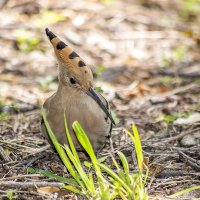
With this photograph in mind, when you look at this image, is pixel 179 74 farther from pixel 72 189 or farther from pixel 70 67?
pixel 72 189

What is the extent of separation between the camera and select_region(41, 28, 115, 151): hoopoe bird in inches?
160

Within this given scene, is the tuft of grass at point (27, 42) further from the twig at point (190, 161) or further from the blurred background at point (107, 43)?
the twig at point (190, 161)

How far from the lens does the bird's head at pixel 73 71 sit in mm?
3945

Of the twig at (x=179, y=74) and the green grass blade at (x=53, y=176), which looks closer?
the green grass blade at (x=53, y=176)

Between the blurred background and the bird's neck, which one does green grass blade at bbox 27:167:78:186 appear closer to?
the bird's neck

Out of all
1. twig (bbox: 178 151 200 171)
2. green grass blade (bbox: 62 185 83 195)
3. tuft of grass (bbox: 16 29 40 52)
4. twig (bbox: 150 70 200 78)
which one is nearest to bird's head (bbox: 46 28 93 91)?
twig (bbox: 178 151 200 171)

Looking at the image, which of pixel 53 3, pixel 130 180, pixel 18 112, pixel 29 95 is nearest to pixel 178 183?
pixel 130 180

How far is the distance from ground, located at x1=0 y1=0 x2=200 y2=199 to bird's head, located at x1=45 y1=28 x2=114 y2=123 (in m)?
0.40

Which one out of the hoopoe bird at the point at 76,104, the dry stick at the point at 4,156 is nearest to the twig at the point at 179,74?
the hoopoe bird at the point at 76,104

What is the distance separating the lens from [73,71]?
13.4 feet

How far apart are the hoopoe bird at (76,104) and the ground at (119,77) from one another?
302 millimetres

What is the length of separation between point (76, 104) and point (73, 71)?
0.24 meters

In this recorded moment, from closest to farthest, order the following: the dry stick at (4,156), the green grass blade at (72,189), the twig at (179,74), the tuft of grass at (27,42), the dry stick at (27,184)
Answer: the green grass blade at (72,189)
the dry stick at (27,184)
the dry stick at (4,156)
the twig at (179,74)
the tuft of grass at (27,42)

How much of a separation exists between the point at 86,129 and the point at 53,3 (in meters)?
4.47
